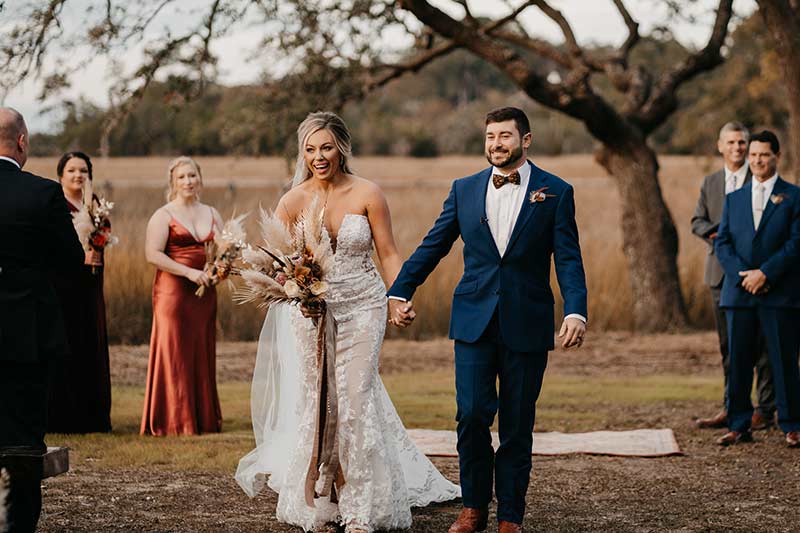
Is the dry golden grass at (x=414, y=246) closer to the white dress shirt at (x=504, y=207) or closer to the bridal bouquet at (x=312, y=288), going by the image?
the bridal bouquet at (x=312, y=288)

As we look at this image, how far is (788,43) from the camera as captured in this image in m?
13.4

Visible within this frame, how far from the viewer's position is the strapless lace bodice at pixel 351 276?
670 cm

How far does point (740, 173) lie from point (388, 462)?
4.74 metres

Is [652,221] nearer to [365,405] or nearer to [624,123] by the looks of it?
[624,123]

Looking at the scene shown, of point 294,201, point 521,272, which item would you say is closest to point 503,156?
point 521,272

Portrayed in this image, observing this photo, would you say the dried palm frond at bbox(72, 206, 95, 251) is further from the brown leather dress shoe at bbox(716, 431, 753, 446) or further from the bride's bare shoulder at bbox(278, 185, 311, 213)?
the brown leather dress shoe at bbox(716, 431, 753, 446)

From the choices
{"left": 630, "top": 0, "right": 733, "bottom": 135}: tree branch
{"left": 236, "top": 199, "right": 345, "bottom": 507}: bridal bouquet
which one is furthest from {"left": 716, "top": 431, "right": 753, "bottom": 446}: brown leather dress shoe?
{"left": 630, "top": 0, "right": 733, "bottom": 135}: tree branch

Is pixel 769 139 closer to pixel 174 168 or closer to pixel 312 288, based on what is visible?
pixel 312 288

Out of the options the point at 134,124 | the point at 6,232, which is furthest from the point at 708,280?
the point at 134,124

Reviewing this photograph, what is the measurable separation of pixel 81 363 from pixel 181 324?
0.87m

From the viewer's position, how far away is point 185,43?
47.6 ft

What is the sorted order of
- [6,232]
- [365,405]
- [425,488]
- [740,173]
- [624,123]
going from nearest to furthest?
[6,232] → [365,405] → [425,488] → [740,173] → [624,123]

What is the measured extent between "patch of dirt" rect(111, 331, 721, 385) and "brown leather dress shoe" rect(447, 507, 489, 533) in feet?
26.3

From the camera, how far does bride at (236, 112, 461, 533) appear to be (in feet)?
21.5
